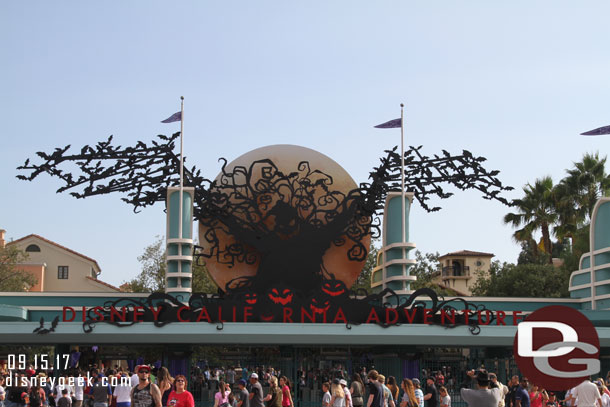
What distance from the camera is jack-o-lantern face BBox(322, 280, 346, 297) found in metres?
31.4

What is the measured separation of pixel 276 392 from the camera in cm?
1975

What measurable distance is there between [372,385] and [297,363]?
500 inches

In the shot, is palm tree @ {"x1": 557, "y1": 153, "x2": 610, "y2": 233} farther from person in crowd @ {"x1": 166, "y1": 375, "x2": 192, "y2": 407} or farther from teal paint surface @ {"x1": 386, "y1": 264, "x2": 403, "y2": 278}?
person in crowd @ {"x1": 166, "y1": 375, "x2": 192, "y2": 407}

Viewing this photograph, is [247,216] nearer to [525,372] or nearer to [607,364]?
[607,364]

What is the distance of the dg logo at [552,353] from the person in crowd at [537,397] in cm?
662

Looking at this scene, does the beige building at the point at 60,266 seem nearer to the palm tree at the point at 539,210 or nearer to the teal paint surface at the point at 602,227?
the palm tree at the point at 539,210

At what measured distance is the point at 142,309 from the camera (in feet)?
103

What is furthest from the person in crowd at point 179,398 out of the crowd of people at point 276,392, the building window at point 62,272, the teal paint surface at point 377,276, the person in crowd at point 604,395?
the building window at point 62,272

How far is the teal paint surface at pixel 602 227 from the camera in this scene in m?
34.5

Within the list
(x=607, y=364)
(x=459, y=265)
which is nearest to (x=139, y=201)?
(x=607, y=364)

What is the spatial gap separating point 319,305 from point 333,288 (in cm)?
78

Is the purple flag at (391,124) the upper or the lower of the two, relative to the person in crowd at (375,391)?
upper

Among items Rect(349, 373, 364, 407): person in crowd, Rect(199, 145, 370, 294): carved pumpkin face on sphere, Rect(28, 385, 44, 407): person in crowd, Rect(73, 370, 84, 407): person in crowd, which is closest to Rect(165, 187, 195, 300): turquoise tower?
Rect(199, 145, 370, 294): carved pumpkin face on sphere

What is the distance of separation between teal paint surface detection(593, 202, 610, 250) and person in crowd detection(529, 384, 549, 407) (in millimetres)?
14251
